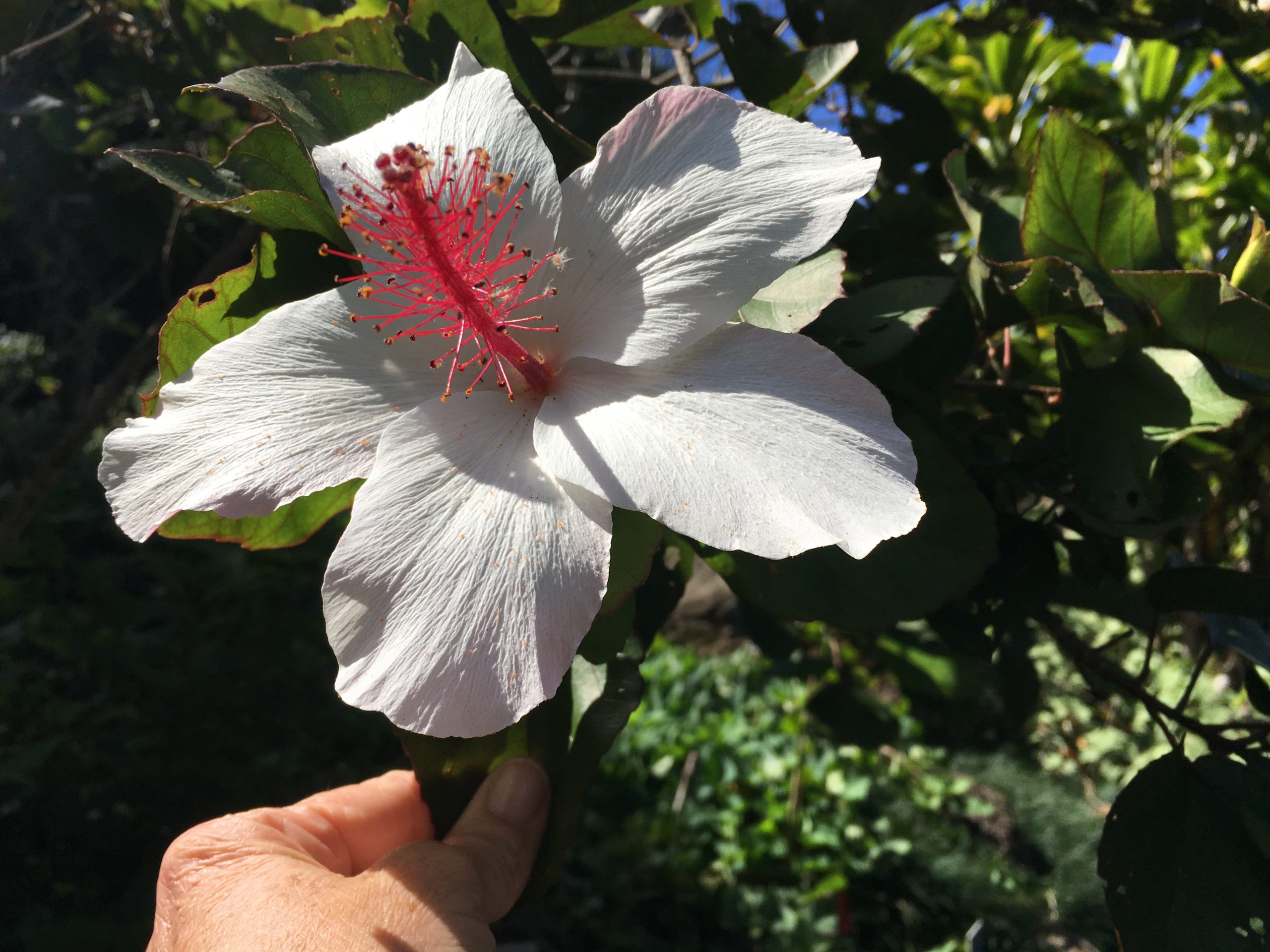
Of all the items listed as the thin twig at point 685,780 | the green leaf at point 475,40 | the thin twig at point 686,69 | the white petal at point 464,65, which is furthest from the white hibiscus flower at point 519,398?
the thin twig at point 685,780

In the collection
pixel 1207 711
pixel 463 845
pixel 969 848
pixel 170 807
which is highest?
pixel 463 845

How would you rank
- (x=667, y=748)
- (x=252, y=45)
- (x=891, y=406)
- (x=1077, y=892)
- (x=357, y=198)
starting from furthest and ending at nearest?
(x=667, y=748) < (x=1077, y=892) < (x=252, y=45) < (x=891, y=406) < (x=357, y=198)

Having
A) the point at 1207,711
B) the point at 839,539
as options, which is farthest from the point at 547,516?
the point at 1207,711

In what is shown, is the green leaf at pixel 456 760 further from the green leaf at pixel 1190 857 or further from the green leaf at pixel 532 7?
the green leaf at pixel 532 7

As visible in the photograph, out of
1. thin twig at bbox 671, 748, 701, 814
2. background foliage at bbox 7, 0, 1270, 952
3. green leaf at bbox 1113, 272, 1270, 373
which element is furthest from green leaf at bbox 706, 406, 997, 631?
thin twig at bbox 671, 748, 701, 814

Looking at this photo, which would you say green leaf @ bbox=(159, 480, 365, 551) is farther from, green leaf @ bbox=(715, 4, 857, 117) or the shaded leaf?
the shaded leaf

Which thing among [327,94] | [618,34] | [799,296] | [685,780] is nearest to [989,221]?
[799,296]

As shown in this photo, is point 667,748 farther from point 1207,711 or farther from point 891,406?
point 891,406
